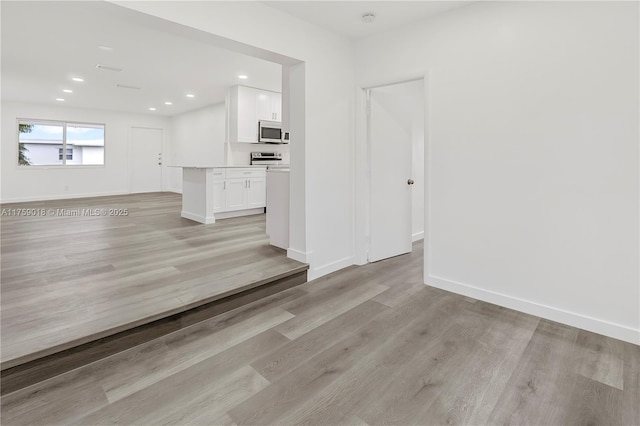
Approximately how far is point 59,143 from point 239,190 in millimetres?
6183

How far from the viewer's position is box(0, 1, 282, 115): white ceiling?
3404 millimetres

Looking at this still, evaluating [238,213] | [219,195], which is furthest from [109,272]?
[238,213]

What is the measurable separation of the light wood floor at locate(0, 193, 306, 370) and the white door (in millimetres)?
4643

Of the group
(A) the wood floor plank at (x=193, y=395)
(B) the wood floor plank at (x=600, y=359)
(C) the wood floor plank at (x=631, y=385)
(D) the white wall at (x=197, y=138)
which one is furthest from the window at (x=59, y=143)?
(C) the wood floor plank at (x=631, y=385)

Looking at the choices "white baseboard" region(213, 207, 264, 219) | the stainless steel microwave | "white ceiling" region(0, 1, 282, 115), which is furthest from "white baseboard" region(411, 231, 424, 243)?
the stainless steel microwave

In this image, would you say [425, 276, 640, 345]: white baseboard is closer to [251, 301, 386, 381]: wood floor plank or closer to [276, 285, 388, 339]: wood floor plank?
[276, 285, 388, 339]: wood floor plank

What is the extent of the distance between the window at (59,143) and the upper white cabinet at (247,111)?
5140 millimetres

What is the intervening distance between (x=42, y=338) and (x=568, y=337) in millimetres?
3233

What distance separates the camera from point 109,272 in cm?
296

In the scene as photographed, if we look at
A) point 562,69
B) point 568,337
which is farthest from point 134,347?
point 562,69

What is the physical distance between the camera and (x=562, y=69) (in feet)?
7.66

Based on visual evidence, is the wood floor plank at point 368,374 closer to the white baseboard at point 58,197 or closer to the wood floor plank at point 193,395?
the wood floor plank at point 193,395

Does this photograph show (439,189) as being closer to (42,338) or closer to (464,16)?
(464,16)

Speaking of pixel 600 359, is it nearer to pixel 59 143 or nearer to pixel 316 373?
pixel 316 373
